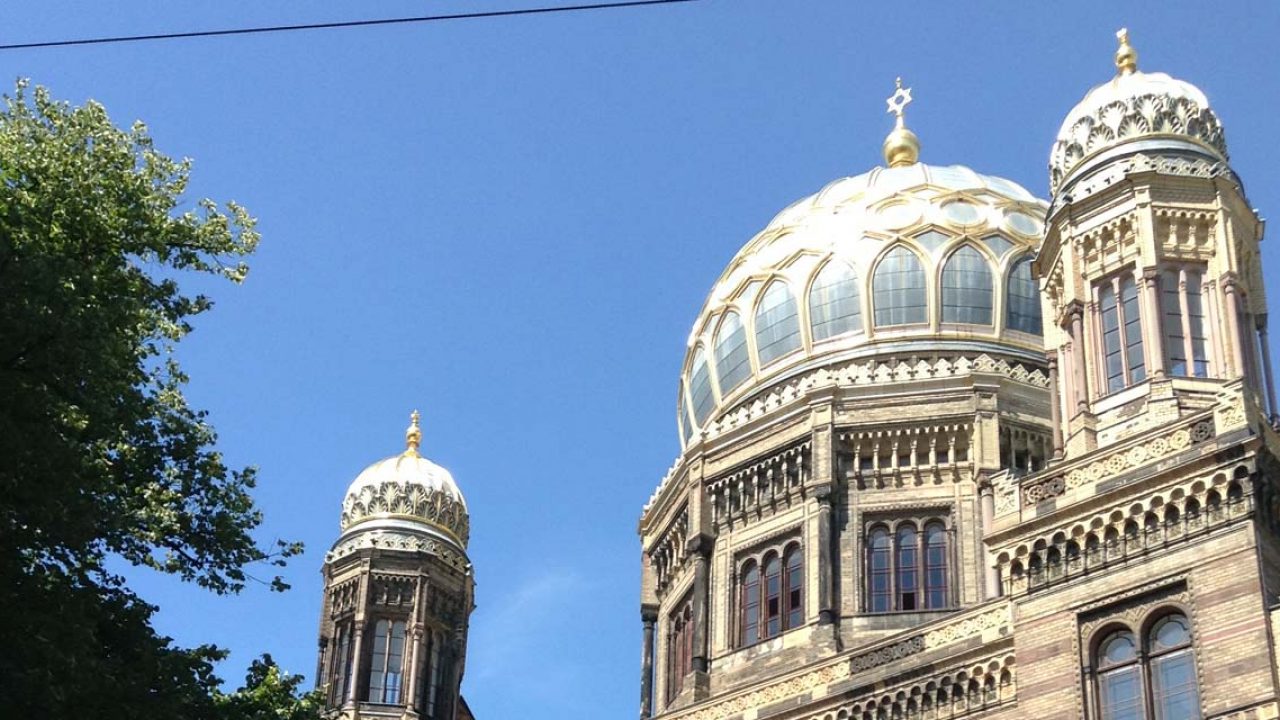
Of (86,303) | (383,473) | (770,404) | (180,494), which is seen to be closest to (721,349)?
(770,404)

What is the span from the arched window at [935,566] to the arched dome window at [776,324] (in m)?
5.55

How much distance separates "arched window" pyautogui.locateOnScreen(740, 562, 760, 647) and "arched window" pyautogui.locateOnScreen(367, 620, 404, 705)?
11088 mm

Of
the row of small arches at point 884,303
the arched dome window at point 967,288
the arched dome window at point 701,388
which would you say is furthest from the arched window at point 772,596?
the arched dome window at point 967,288

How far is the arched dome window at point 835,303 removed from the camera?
38781mm

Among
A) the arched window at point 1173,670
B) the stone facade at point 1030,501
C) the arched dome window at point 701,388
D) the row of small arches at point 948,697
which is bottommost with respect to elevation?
the arched window at point 1173,670

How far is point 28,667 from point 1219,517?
14370 mm

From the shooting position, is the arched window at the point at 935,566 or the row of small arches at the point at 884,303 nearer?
the arched window at the point at 935,566

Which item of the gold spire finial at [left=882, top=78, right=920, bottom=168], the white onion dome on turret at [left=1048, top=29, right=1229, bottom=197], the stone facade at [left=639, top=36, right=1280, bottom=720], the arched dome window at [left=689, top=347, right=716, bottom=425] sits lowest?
the stone facade at [left=639, top=36, right=1280, bottom=720]

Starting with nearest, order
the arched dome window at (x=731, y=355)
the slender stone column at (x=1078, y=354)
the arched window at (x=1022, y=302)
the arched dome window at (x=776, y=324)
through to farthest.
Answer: the slender stone column at (x=1078, y=354) → the arched window at (x=1022, y=302) → the arched dome window at (x=776, y=324) → the arched dome window at (x=731, y=355)

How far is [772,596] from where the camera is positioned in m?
36.3

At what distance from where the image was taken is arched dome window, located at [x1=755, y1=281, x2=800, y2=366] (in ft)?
129

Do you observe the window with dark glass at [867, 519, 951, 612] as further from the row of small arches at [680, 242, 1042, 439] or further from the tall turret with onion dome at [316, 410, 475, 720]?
the tall turret with onion dome at [316, 410, 475, 720]

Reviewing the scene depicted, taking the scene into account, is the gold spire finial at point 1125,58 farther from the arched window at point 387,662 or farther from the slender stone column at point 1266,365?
the arched window at point 387,662

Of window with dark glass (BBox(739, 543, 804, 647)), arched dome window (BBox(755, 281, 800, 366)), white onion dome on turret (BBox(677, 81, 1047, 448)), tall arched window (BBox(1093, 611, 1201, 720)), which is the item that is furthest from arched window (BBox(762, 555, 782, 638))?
tall arched window (BBox(1093, 611, 1201, 720))
